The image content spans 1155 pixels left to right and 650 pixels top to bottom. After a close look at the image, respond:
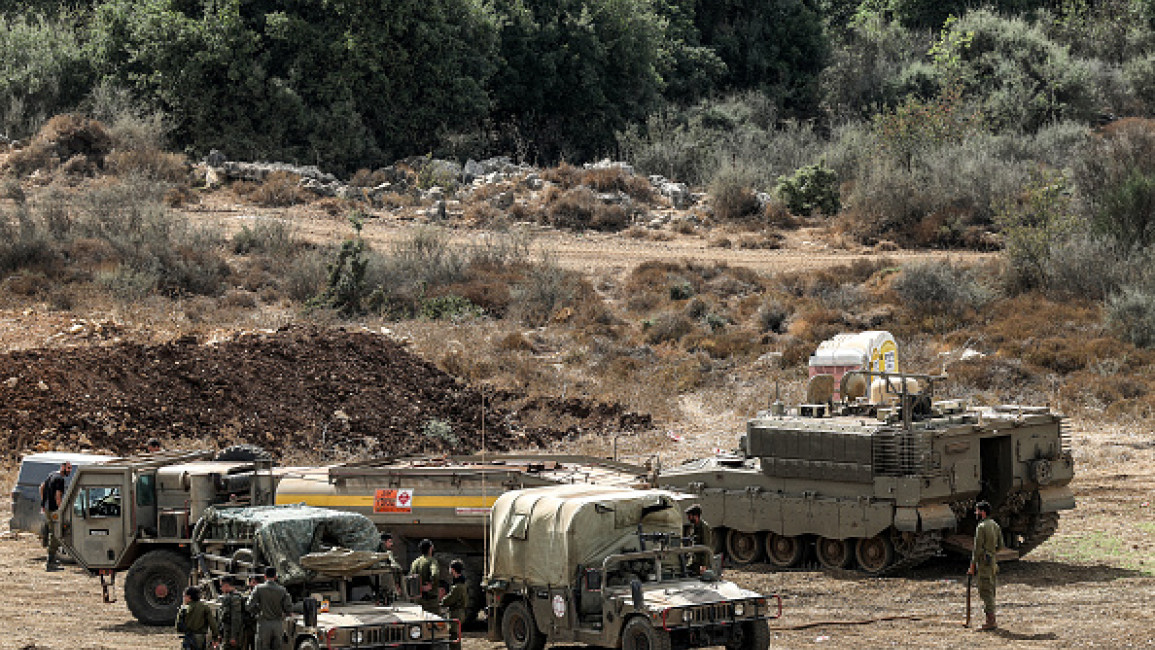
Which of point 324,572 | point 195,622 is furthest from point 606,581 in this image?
point 195,622

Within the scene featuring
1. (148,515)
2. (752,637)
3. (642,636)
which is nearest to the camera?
(642,636)

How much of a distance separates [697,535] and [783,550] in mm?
5951

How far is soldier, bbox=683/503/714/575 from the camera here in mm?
15680

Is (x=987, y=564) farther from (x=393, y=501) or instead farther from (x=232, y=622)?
(x=232, y=622)

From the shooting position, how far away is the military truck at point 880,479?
20688 millimetres

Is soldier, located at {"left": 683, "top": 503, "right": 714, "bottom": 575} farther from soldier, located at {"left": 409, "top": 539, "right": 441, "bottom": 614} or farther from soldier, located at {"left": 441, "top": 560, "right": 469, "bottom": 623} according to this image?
soldier, located at {"left": 409, "top": 539, "right": 441, "bottom": 614}

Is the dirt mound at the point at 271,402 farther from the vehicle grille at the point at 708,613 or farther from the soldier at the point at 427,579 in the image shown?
the vehicle grille at the point at 708,613

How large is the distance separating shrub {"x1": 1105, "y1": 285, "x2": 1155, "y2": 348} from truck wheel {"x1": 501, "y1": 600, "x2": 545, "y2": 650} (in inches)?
889

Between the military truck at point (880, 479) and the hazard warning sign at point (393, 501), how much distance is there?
5.12 metres

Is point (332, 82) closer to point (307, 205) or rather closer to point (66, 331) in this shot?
point (307, 205)

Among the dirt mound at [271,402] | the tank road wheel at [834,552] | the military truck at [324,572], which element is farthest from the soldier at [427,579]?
the dirt mound at [271,402]

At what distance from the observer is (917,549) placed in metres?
20.8

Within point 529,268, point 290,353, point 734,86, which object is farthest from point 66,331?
point 734,86

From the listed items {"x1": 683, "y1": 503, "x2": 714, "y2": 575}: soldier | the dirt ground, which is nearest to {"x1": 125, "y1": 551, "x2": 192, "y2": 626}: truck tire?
the dirt ground
